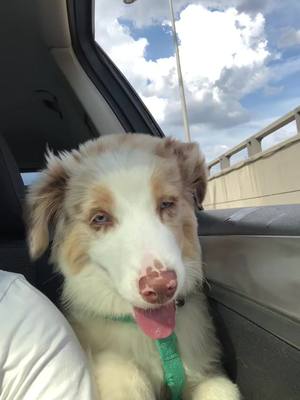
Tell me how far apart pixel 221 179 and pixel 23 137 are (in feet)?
8.55

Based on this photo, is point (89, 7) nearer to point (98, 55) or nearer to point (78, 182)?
point (98, 55)

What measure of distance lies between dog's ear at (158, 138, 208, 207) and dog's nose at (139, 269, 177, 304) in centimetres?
63

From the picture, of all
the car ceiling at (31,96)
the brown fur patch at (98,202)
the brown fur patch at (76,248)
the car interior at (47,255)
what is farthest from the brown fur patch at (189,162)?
the car ceiling at (31,96)

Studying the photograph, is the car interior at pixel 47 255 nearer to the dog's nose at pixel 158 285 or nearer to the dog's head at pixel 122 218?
the dog's head at pixel 122 218

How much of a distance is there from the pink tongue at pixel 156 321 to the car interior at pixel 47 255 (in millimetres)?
231

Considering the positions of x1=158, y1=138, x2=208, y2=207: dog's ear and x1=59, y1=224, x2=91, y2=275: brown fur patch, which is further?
x1=158, y1=138, x2=208, y2=207: dog's ear

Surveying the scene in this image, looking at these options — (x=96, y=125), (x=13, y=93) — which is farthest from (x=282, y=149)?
(x=13, y=93)

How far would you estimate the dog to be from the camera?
5.49 ft

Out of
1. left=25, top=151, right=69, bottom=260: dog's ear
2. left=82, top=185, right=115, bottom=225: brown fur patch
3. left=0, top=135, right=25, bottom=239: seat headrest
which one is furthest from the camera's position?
left=0, top=135, right=25, bottom=239: seat headrest

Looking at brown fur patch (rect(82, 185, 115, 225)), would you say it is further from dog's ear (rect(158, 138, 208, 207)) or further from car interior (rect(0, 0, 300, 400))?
car interior (rect(0, 0, 300, 400))

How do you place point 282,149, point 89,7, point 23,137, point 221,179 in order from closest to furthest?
point 282,149
point 221,179
point 89,7
point 23,137

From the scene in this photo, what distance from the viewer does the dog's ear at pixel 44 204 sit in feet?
6.47

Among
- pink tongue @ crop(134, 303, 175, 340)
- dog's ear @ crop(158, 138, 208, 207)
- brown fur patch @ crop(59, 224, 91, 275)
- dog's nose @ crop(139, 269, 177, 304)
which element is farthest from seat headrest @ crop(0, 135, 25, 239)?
dog's nose @ crop(139, 269, 177, 304)

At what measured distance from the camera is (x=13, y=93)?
4.09m
